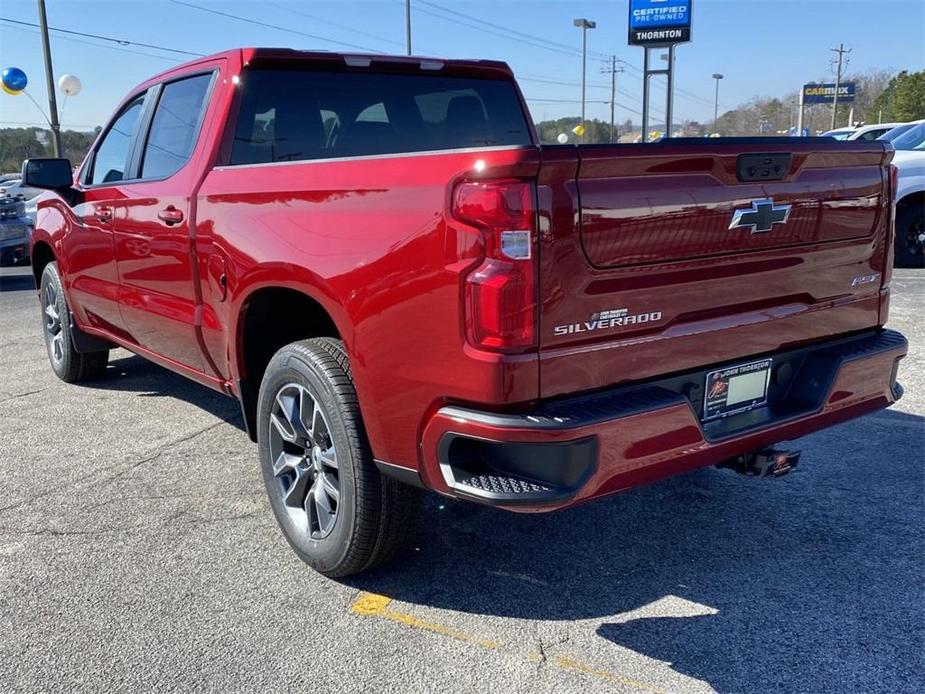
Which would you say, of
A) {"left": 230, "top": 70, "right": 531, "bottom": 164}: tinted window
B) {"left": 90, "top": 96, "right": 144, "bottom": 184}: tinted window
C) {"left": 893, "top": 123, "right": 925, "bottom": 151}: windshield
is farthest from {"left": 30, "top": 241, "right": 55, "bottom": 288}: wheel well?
{"left": 893, "top": 123, "right": 925, "bottom": 151}: windshield

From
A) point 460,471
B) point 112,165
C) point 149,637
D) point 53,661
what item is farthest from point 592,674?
point 112,165

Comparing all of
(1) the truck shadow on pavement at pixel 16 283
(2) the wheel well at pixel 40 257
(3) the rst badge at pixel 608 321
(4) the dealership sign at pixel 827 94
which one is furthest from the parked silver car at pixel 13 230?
(4) the dealership sign at pixel 827 94

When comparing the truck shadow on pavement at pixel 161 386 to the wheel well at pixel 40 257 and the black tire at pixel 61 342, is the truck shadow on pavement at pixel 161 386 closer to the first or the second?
the black tire at pixel 61 342

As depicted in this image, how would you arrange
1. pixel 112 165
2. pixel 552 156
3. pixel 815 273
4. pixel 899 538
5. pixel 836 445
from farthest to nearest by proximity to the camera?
pixel 112 165, pixel 836 445, pixel 899 538, pixel 815 273, pixel 552 156

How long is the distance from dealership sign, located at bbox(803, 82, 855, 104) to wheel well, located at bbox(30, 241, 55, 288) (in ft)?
332

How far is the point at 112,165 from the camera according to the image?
485 cm

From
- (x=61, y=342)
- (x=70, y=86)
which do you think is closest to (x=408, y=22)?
(x=70, y=86)

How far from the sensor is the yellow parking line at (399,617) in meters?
2.64

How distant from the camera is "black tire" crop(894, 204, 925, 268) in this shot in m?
10.3

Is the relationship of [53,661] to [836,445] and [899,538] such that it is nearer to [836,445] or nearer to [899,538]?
[899,538]

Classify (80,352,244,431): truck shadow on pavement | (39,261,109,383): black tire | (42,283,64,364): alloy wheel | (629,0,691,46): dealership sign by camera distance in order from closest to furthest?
(80,352,244,431): truck shadow on pavement < (39,261,109,383): black tire < (42,283,64,364): alloy wheel < (629,0,691,46): dealership sign

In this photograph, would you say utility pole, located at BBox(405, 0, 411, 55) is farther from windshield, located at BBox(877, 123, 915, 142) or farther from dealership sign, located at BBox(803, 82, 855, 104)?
dealership sign, located at BBox(803, 82, 855, 104)

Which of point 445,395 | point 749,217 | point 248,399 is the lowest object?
point 248,399

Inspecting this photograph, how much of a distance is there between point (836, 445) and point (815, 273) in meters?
1.78
